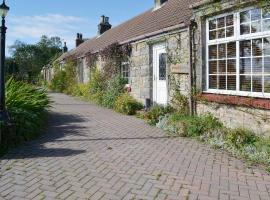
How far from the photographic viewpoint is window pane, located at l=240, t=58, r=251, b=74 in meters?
7.91

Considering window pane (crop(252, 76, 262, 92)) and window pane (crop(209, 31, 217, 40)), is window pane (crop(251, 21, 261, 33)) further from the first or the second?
window pane (crop(209, 31, 217, 40))

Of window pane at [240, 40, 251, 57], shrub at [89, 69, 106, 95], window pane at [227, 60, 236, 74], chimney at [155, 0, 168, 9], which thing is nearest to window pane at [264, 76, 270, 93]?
window pane at [240, 40, 251, 57]

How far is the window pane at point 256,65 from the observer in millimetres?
A: 7609

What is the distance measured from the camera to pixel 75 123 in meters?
10.6

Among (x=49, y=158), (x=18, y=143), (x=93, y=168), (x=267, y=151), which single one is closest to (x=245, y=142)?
(x=267, y=151)

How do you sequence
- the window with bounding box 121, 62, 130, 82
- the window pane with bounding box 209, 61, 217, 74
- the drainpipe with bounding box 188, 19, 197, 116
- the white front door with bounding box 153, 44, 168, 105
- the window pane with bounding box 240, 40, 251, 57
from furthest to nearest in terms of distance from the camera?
the window with bounding box 121, 62, 130, 82
the white front door with bounding box 153, 44, 168, 105
the drainpipe with bounding box 188, 19, 197, 116
the window pane with bounding box 209, 61, 217, 74
the window pane with bounding box 240, 40, 251, 57

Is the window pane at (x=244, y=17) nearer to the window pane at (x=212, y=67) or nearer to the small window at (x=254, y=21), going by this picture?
the small window at (x=254, y=21)

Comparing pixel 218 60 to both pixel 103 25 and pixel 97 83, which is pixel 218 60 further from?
pixel 103 25

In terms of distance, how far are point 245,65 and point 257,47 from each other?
55 cm

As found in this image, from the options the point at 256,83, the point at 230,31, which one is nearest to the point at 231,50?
the point at 230,31

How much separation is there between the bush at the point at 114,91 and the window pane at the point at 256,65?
309 inches

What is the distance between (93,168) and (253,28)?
16.0 ft

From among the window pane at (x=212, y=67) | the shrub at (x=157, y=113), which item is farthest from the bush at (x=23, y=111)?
the window pane at (x=212, y=67)

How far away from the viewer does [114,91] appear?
15109 millimetres
